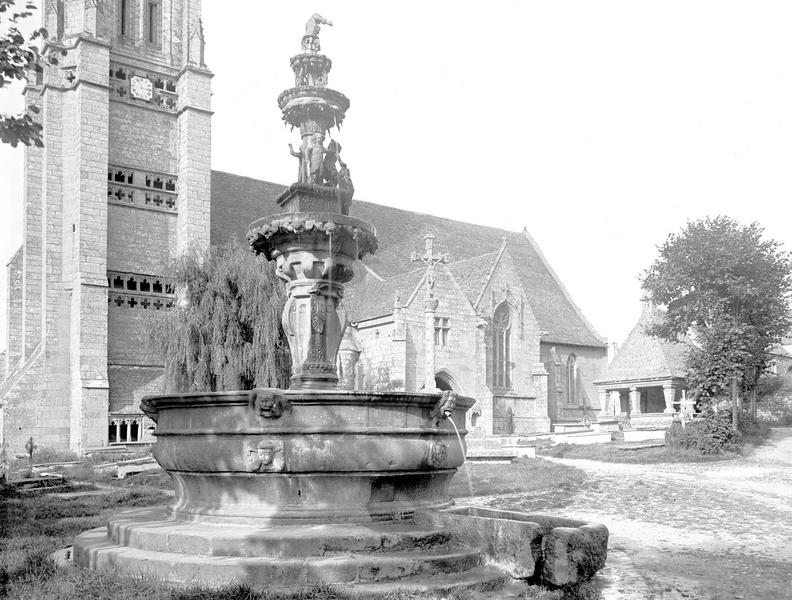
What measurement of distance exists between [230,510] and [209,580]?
4.54 feet

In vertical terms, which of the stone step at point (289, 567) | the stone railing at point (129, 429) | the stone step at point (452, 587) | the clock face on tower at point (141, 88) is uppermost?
the clock face on tower at point (141, 88)

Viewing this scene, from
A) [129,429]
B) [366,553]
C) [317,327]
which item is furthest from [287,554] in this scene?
[129,429]

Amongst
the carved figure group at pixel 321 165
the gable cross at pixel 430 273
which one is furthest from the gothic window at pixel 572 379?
the carved figure group at pixel 321 165

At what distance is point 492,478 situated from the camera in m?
20.0

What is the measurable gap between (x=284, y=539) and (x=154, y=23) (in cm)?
4218

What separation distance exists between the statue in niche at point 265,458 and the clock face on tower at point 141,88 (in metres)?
37.5

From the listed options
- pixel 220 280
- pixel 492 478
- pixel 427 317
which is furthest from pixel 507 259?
pixel 492 478

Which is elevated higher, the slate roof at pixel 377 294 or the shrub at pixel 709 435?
the slate roof at pixel 377 294

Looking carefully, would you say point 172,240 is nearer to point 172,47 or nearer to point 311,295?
point 172,47

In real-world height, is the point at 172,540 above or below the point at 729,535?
above

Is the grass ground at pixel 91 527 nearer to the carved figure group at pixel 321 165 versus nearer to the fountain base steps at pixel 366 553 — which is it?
the fountain base steps at pixel 366 553

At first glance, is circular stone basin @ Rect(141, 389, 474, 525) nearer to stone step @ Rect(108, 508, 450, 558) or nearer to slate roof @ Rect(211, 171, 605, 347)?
stone step @ Rect(108, 508, 450, 558)

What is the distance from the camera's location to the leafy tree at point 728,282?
118 ft

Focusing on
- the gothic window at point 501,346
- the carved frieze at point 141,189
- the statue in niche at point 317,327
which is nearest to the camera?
the statue in niche at point 317,327
